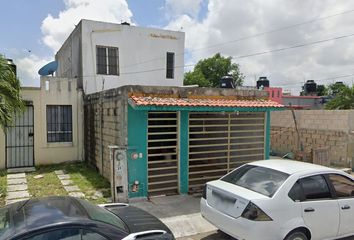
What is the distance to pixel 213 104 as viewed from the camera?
30.0ft

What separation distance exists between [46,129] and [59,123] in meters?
0.58

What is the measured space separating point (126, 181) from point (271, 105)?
5126 millimetres

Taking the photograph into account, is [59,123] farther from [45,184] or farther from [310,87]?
[310,87]

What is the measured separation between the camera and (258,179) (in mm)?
5758

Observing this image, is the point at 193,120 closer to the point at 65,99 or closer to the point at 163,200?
the point at 163,200

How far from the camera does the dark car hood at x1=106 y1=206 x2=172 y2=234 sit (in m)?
4.29

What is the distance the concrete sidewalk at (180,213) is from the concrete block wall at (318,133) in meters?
8.08

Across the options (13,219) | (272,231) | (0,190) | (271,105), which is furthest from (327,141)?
(13,219)

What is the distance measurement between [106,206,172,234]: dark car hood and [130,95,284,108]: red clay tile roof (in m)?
3.42

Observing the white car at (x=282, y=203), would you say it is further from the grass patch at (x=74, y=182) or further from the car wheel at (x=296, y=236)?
the grass patch at (x=74, y=182)

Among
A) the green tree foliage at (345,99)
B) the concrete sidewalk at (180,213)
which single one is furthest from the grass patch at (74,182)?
the green tree foliage at (345,99)

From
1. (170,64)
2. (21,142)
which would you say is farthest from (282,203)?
(170,64)

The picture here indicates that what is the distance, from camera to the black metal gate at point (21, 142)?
12.3 m

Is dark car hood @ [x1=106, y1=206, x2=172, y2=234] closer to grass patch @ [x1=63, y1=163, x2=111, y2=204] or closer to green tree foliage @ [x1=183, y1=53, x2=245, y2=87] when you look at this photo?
grass patch @ [x1=63, y1=163, x2=111, y2=204]
